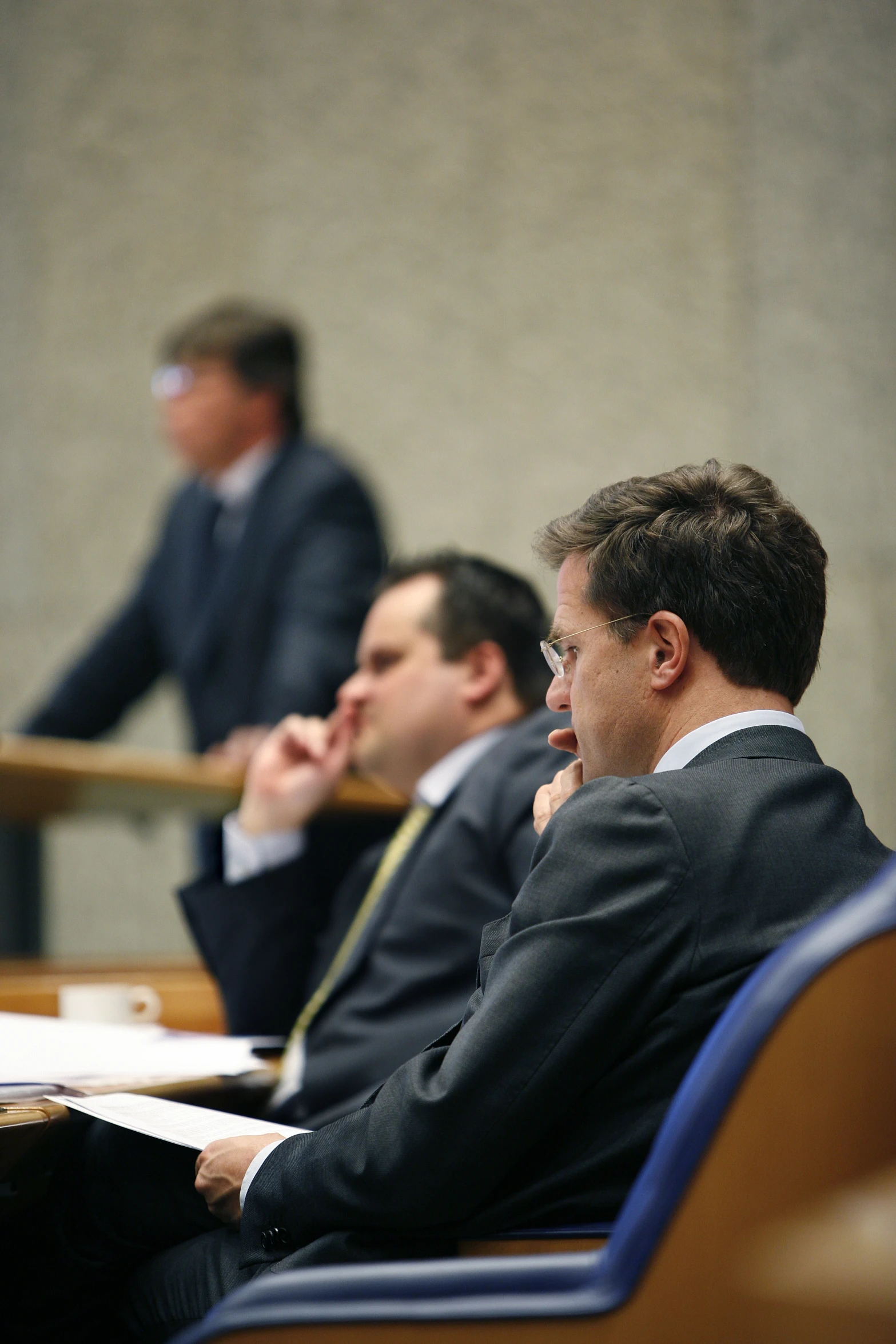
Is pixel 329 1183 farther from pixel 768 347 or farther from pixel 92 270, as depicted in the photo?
pixel 92 270

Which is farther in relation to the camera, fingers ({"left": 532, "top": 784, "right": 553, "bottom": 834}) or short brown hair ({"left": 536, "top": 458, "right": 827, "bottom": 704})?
fingers ({"left": 532, "top": 784, "right": 553, "bottom": 834})

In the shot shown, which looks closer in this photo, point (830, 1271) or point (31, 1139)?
point (830, 1271)

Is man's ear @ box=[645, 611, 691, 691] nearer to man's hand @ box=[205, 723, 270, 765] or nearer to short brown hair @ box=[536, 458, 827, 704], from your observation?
short brown hair @ box=[536, 458, 827, 704]

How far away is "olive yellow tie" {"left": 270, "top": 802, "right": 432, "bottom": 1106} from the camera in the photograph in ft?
5.38

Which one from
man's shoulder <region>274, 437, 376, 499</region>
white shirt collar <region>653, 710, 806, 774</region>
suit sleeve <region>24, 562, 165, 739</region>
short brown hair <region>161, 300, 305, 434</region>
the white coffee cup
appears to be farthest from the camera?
suit sleeve <region>24, 562, 165, 739</region>

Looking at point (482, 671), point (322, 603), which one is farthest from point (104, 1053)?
point (322, 603)

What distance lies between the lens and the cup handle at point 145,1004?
5.85 ft

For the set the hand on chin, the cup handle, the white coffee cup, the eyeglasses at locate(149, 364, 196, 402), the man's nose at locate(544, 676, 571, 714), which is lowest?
the cup handle

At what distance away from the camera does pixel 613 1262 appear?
731mm

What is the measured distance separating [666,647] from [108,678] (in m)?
2.38

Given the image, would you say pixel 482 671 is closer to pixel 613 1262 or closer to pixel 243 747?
pixel 243 747

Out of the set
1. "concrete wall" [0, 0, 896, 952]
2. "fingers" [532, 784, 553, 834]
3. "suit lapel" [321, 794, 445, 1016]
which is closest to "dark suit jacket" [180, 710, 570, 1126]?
"suit lapel" [321, 794, 445, 1016]

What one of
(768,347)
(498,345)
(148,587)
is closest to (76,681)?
(148,587)

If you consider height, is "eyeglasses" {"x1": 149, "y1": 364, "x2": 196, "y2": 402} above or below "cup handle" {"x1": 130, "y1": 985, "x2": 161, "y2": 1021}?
above
